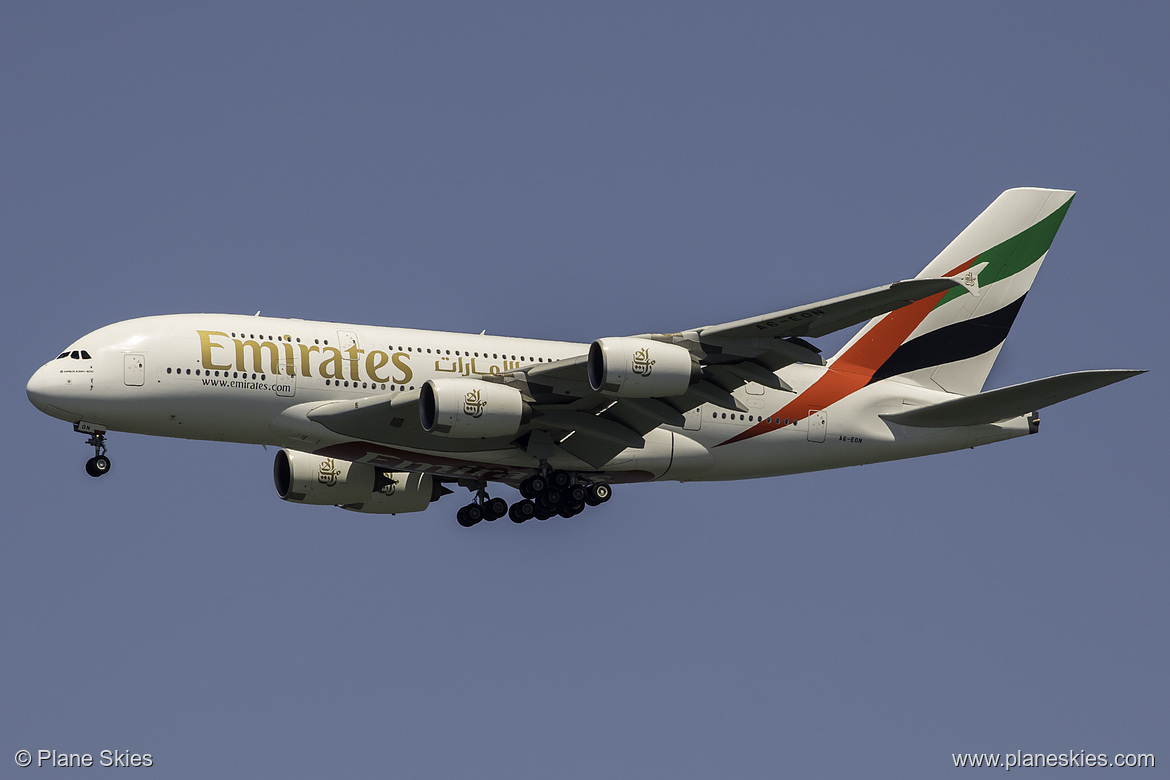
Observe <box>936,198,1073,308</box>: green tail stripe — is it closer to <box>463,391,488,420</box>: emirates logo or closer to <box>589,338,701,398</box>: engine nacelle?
<box>589,338,701,398</box>: engine nacelle

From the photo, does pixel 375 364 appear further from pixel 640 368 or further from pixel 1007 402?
pixel 1007 402

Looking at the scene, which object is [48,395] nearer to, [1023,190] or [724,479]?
[724,479]

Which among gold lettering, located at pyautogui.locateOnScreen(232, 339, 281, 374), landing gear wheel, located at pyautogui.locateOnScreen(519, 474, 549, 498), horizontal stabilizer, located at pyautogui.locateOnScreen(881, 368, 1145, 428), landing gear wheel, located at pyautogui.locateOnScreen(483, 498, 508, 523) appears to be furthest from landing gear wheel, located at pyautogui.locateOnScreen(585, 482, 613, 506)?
gold lettering, located at pyautogui.locateOnScreen(232, 339, 281, 374)

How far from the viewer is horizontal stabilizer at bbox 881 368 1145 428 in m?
31.0

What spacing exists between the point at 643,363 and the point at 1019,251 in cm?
1498

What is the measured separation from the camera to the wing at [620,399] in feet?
101

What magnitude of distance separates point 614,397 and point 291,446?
7906mm

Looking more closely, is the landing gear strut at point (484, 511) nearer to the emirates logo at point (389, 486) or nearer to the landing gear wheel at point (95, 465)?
the emirates logo at point (389, 486)

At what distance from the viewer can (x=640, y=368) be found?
31.0 m

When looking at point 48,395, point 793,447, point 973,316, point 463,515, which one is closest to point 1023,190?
point 973,316

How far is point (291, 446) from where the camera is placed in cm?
3381

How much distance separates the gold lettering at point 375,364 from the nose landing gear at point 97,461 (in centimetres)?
626

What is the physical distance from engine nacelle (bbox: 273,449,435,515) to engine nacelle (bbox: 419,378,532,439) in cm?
557

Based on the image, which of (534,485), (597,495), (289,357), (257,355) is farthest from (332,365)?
(597,495)
